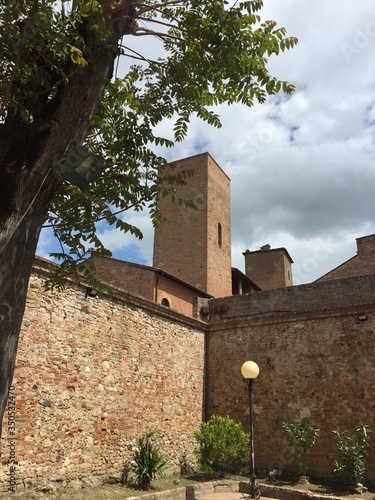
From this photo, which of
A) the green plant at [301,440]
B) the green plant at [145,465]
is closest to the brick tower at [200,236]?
the green plant at [301,440]

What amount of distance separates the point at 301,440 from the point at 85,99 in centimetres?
1091

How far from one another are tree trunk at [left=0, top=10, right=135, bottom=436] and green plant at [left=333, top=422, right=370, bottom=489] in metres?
10.4

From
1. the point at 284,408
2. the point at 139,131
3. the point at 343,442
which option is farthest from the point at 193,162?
the point at 139,131

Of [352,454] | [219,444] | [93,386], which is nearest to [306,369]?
[352,454]

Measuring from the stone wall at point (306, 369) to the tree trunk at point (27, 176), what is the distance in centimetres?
1084

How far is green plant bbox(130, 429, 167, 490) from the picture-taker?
389 inches

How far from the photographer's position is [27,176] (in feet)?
11.4

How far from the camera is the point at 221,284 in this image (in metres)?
23.3

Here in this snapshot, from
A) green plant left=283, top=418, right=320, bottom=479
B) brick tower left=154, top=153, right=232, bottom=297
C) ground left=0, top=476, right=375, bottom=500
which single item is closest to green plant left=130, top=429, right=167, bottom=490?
ground left=0, top=476, right=375, bottom=500

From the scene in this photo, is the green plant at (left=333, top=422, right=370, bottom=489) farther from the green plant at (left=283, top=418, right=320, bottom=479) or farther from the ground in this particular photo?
the green plant at (left=283, top=418, right=320, bottom=479)

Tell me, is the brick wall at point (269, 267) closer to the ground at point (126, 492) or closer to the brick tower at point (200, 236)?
the brick tower at point (200, 236)

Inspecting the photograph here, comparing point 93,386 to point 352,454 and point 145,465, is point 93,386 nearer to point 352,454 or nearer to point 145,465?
point 145,465

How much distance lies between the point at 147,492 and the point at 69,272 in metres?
7.39

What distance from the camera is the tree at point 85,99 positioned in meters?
3.36
